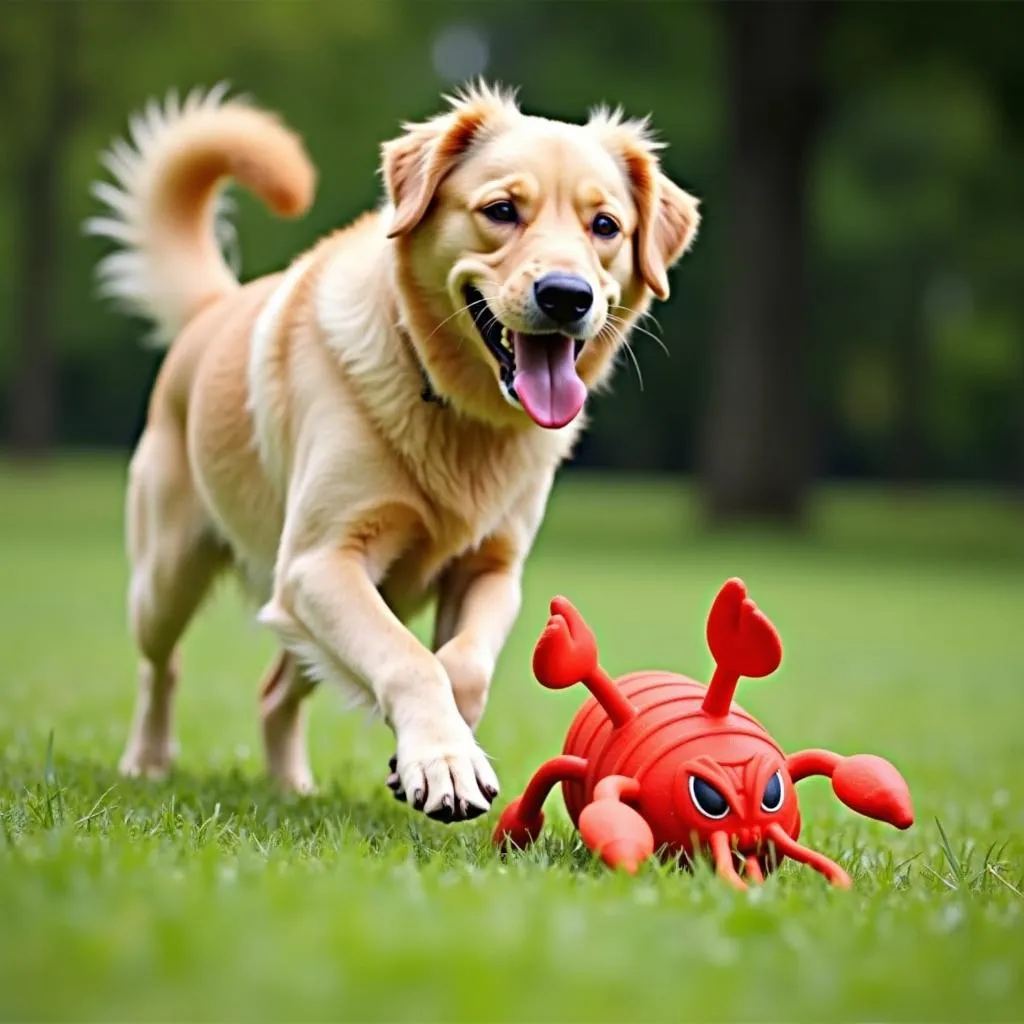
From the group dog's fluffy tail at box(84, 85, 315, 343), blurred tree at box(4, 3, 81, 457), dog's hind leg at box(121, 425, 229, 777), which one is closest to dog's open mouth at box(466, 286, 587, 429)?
dog's hind leg at box(121, 425, 229, 777)

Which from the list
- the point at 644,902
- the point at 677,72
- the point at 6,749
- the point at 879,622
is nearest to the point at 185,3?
the point at 677,72

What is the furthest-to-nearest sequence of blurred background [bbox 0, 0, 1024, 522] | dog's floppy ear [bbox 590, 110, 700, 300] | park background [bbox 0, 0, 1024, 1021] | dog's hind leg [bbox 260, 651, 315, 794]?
blurred background [bbox 0, 0, 1024, 522] → dog's hind leg [bbox 260, 651, 315, 794] → dog's floppy ear [bbox 590, 110, 700, 300] → park background [bbox 0, 0, 1024, 1021]

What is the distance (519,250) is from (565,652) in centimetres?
114

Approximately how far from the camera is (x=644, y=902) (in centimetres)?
259

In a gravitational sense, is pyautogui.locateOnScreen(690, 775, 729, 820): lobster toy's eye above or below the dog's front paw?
above

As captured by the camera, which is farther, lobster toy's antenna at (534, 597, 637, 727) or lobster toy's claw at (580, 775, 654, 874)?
lobster toy's antenna at (534, 597, 637, 727)

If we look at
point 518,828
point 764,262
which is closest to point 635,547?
point 764,262

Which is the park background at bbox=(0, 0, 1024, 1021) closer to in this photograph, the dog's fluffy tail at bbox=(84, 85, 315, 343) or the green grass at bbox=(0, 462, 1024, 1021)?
the green grass at bbox=(0, 462, 1024, 1021)

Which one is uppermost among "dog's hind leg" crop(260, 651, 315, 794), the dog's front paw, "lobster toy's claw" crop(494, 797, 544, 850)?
the dog's front paw

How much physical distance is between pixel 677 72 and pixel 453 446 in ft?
74.4

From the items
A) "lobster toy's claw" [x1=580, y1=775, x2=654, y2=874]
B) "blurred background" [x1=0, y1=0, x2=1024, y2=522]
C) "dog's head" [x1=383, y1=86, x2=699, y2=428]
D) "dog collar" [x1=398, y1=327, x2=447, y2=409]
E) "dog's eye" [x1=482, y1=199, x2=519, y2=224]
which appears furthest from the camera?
"blurred background" [x1=0, y1=0, x2=1024, y2=522]

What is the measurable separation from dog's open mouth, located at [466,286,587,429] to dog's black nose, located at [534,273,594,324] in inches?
4.7

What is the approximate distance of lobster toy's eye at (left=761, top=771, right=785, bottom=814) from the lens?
10.5 feet

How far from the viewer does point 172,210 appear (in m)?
5.72
